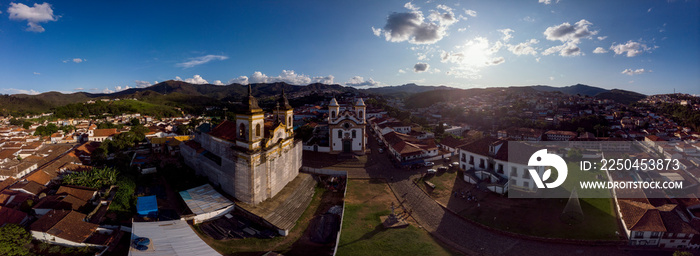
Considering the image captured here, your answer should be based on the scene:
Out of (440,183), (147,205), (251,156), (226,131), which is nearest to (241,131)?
(251,156)

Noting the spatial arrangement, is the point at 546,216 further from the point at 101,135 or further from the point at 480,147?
the point at 101,135

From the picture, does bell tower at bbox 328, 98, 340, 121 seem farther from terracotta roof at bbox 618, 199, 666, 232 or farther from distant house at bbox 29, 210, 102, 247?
terracotta roof at bbox 618, 199, 666, 232

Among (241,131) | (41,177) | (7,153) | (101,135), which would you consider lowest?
(41,177)

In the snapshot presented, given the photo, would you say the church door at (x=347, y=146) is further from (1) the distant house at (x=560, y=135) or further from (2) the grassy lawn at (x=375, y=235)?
(1) the distant house at (x=560, y=135)

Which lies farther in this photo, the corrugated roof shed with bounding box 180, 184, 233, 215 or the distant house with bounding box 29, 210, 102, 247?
the corrugated roof shed with bounding box 180, 184, 233, 215

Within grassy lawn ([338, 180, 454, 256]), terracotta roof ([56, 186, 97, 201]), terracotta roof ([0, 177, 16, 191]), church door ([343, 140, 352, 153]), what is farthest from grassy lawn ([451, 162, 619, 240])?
terracotta roof ([0, 177, 16, 191])

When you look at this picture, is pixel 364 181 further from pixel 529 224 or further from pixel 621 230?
pixel 621 230
